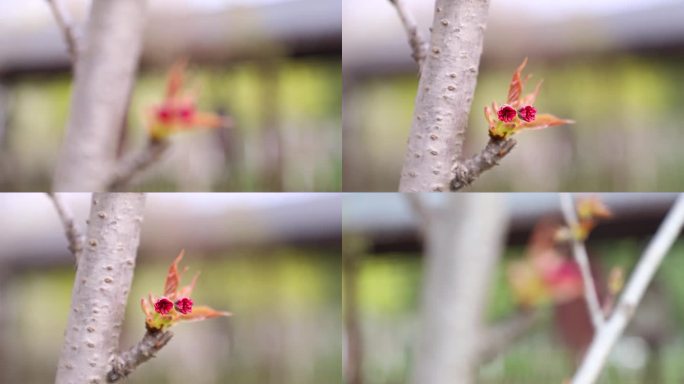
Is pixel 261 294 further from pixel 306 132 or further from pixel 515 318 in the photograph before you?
pixel 515 318

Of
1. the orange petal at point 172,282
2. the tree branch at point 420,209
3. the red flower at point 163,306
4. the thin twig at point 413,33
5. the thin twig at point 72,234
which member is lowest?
the red flower at point 163,306

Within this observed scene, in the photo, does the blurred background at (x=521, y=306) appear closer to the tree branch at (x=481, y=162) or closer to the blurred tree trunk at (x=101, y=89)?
the tree branch at (x=481, y=162)

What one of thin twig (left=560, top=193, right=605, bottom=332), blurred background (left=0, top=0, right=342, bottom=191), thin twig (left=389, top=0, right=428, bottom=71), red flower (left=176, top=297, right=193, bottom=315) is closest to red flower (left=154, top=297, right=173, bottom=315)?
red flower (left=176, top=297, right=193, bottom=315)

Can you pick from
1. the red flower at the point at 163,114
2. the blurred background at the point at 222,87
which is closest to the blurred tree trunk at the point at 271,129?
the blurred background at the point at 222,87

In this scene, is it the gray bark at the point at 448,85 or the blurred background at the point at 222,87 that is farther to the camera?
the blurred background at the point at 222,87

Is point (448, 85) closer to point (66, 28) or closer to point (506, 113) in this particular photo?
point (506, 113)

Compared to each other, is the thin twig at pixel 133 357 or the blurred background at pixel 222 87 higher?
the blurred background at pixel 222 87
